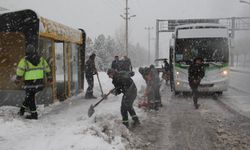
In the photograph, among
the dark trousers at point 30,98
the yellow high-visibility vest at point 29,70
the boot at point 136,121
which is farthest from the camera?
the dark trousers at point 30,98

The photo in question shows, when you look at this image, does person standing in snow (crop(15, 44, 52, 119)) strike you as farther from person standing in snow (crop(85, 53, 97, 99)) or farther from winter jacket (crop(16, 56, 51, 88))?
person standing in snow (crop(85, 53, 97, 99))

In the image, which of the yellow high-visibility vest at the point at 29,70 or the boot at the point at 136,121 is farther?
the yellow high-visibility vest at the point at 29,70

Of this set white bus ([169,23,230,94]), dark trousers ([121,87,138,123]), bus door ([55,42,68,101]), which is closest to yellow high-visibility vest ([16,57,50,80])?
dark trousers ([121,87,138,123])

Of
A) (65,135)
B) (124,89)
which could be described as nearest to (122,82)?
(124,89)

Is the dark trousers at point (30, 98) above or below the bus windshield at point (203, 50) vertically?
below

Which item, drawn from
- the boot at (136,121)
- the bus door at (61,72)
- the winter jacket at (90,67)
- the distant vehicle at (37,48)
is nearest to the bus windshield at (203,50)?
the winter jacket at (90,67)

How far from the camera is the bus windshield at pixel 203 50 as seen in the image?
660 inches

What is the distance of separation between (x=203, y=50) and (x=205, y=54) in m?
0.20

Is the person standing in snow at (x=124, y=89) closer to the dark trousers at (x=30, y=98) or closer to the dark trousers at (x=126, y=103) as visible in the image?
the dark trousers at (x=126, y=103)

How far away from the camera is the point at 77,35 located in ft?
54.2

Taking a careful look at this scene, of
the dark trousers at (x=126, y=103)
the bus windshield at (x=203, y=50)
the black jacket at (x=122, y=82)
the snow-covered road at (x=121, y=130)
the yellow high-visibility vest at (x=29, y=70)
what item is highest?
the bus windshield at (x=203, y=50)

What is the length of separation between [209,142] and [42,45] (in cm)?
637

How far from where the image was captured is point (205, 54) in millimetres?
16891

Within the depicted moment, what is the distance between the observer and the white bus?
16.6m
